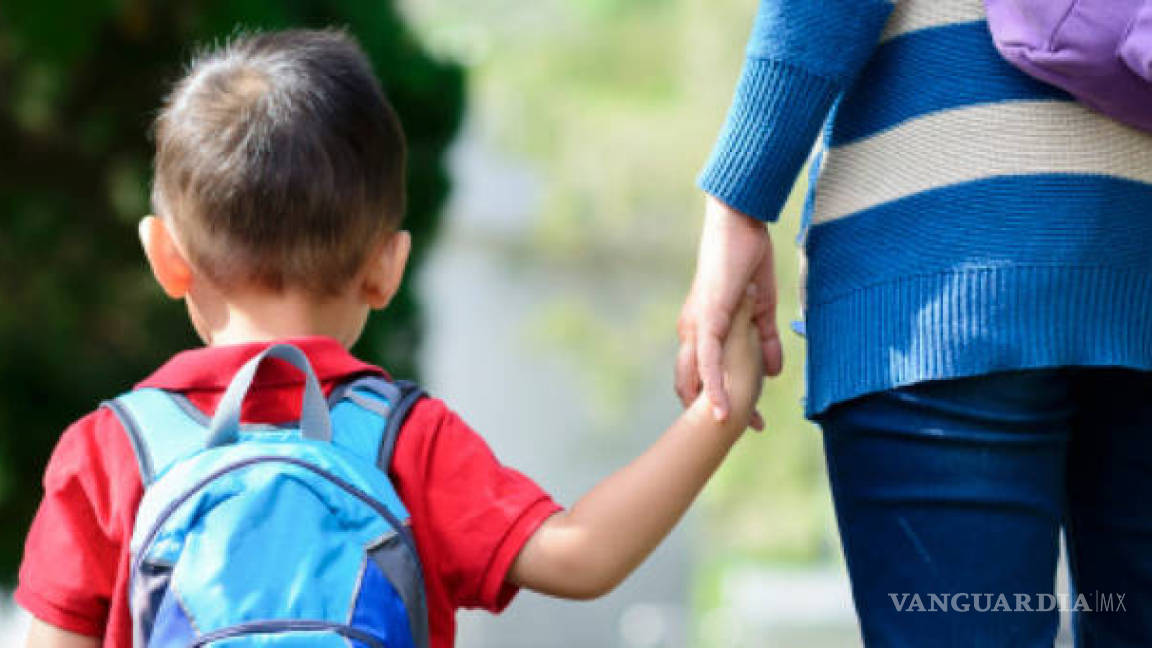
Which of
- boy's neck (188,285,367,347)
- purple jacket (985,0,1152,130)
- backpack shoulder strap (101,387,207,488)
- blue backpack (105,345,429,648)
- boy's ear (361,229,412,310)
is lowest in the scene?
blue backpack (105,345,429,648)

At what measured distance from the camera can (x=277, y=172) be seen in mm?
1920

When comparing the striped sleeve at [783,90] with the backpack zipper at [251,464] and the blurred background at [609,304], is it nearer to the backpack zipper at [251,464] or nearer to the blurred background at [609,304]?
the backpack zipper at [251,464]

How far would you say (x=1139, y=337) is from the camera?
1715 millimetres

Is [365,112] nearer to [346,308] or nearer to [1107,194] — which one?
[346,308]

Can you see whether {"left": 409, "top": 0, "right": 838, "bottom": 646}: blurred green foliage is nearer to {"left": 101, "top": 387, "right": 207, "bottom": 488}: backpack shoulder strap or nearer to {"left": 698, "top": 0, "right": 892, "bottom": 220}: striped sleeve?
{"left": 698, "top": 0, "right": 892, "bottom": 220}: striped sleeve

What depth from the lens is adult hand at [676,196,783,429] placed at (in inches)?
73.7

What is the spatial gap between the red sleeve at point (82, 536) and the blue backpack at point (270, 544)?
0.09 m

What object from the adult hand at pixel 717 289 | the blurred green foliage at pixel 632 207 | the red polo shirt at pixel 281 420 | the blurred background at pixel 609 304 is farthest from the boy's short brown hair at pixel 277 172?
the blurred green foliage at pixel 632 207

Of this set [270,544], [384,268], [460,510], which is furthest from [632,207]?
[270,544]

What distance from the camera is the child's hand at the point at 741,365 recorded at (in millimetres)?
1953

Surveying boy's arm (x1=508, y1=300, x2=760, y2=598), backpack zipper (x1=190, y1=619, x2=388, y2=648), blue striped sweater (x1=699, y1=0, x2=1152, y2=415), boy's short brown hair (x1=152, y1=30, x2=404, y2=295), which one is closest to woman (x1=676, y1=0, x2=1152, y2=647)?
blue striped sweater (x1=699, y1=0, x2=1152, y2=415)

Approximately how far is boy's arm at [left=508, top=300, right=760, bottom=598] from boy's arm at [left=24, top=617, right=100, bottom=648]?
1.81 feet

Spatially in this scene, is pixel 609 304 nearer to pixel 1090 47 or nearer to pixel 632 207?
pixel 632 207

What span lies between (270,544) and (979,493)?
82cm
